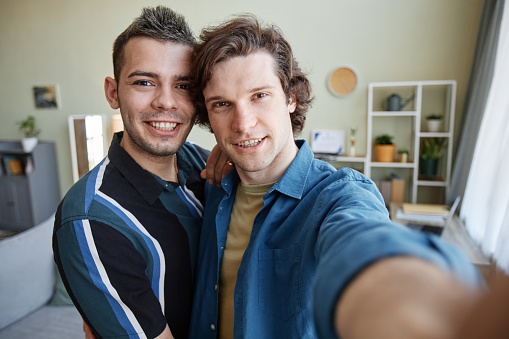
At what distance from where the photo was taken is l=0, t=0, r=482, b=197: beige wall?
12.0 ft

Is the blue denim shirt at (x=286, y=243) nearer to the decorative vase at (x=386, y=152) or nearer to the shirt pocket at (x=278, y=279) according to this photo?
the shirt pocket at (x=278, y=279)

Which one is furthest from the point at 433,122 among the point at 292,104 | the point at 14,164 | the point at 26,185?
the point at 14,164

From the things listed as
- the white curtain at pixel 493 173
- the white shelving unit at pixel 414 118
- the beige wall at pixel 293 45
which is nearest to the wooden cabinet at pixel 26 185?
the beige wall at pixel 293 45

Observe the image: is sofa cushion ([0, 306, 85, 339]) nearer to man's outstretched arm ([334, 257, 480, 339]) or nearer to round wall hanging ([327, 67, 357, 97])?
man's outstretched arm ([334, 257, 480, 339])

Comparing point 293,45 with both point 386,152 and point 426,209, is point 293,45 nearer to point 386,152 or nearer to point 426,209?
point 386,152

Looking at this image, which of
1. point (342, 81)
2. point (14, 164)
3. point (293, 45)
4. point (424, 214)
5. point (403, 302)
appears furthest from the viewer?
point (14, 164)

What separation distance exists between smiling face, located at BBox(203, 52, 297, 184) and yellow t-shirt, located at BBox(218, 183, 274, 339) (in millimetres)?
61

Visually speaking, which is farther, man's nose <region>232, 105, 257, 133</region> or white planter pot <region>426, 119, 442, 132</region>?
white planter pot <region>426, 119, 442, 132</region>

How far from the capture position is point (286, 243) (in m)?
0.91

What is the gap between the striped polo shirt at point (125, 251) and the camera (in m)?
0.98

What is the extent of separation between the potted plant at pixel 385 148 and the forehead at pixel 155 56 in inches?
120

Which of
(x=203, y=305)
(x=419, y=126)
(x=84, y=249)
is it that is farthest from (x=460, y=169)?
(x=84, y=249)

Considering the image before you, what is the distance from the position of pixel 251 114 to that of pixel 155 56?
0.43 meters

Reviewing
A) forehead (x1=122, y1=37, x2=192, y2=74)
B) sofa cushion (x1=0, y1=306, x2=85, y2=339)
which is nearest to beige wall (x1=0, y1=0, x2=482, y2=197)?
sofa cushion (x1=0, y1=306, x2=85, y2=339)
